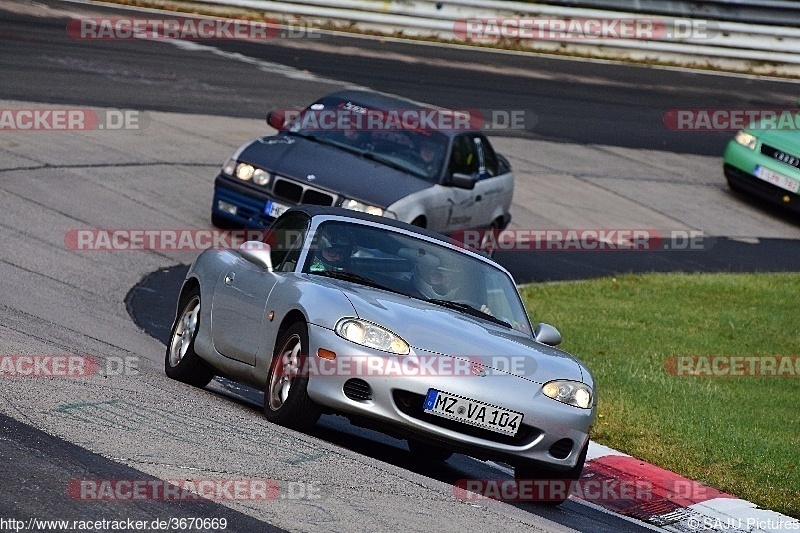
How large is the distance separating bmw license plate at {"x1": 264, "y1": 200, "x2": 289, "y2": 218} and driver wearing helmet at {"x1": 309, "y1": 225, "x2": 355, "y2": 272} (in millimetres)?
5550

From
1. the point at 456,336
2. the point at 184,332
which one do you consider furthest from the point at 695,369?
the point at 456,336

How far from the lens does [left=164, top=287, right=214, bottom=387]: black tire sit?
9828mm

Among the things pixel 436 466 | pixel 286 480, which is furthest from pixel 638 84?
pixel 286 480

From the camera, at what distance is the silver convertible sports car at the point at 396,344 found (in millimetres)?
7848

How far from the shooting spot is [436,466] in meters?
9.27

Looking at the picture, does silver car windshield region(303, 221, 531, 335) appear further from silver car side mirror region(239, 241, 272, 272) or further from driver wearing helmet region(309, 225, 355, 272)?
silver car side mirror region(239, 241, 272, 272)

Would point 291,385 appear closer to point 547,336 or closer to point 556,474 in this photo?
point 556,474

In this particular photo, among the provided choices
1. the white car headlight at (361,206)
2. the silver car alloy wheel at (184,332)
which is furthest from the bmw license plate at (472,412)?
the white car headlight at (361,206)

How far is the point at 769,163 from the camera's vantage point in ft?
71.8

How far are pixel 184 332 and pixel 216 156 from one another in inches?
377

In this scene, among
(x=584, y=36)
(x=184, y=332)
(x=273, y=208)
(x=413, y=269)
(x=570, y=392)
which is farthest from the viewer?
(x=584, y=36)

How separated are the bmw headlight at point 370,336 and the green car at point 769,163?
1474 cm

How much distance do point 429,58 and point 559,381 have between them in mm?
20421

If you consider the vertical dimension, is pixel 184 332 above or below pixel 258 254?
below
